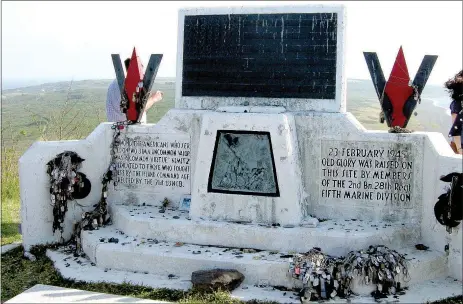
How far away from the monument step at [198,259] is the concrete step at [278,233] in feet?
0.34

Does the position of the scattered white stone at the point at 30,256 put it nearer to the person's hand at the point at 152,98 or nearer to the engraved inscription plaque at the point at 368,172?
the person's hand at the point at 152,98

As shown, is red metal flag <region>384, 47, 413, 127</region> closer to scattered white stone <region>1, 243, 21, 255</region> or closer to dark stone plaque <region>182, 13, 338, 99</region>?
dark stone plaque <region>182, 13, 338, 99</region>

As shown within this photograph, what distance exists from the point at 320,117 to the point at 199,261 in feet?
7.35

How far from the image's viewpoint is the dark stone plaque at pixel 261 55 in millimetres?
7055

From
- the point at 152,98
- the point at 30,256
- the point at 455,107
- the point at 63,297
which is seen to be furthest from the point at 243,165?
the point at 30,256

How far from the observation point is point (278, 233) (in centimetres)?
644

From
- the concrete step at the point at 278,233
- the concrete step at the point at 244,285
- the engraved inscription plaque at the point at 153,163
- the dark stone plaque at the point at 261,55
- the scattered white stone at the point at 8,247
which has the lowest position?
the scattered white stone at the point at 8,247

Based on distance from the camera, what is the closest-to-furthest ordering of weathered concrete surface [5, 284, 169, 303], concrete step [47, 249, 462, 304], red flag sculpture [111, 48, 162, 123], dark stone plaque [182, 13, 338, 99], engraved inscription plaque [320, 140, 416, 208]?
1. weathered concrete surface [5, 284, 169, 303]
2. concrete step [47, 249, 462, 304]
3. engraved inscription plaque [320, 140, 416, 208]
4. dark stone plaque [182, 13, 338, 99]
5. red flag sculpture [111, 48, 162, 123]

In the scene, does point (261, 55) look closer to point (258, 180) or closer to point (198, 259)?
point (258, 180)

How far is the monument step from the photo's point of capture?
239 inches

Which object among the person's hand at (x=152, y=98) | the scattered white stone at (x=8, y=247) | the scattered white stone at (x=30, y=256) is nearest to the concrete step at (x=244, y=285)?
the scattered white stone at (x=30, y=256)

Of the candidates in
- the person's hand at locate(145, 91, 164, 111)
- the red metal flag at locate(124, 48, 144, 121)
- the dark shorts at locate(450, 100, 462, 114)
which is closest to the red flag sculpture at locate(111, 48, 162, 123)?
the red metal flag at locate(124, 48, 144, 121)

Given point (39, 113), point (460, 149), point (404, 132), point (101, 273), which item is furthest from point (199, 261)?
point (39, 113)

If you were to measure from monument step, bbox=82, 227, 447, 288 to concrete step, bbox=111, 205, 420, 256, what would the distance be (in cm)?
10
